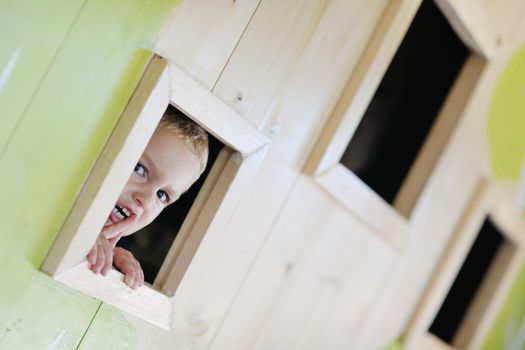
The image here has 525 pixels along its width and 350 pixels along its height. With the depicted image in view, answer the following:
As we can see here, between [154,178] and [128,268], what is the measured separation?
12 cm

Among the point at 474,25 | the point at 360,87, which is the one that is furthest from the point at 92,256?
the point at 474,25

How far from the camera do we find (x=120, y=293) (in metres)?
0.77

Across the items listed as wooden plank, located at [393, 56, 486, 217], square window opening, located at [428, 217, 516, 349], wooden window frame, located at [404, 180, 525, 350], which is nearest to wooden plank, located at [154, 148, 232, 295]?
wooden plank, located at [393, 56, 486, 217]

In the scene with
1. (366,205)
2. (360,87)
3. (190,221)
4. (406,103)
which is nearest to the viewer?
(190,221)

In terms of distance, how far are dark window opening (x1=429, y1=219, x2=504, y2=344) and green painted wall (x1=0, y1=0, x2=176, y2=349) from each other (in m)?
1.05

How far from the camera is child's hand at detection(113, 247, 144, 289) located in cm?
77

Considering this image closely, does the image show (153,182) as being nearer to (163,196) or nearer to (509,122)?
(163,196)

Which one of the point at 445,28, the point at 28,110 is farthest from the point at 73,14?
the point at 445,28

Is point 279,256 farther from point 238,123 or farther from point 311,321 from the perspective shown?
point 238,123

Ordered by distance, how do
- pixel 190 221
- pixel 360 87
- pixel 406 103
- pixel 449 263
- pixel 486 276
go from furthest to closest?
pixel 486 276 < pixel 449 263 < pixel 406 103 < pixel 360 87 < pixel 190 221

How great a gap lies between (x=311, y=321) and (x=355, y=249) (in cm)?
15

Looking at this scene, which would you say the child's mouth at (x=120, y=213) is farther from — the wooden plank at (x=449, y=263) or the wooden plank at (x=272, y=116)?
the wooden plank at (x=449, y=263)

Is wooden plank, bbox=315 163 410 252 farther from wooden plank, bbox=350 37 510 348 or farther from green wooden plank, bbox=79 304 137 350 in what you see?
green wooden plank, bbox=79 304 137 350

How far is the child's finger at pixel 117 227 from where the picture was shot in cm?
76
